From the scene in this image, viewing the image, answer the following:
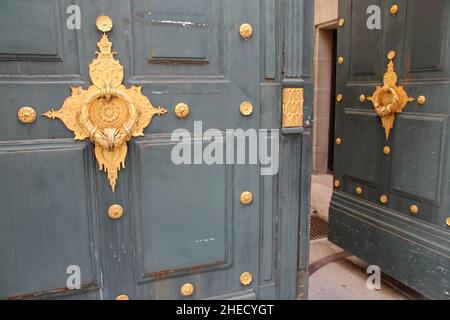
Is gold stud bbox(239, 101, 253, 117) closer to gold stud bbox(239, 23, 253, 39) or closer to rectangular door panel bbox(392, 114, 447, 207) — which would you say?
gold stud bbox(239, 23, 253, 39)

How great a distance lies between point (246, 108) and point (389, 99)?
4.44 ft

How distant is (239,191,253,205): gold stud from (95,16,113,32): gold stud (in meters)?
0.83

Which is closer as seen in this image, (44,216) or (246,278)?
(44,216)

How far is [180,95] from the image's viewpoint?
1489mm

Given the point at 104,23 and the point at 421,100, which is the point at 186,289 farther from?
the point at 421,100

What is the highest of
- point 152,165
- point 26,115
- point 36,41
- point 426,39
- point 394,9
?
point 394,9

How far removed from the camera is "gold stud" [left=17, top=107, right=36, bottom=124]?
131cm

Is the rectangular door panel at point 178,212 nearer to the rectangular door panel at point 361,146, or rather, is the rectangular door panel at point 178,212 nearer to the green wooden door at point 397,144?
the green wooden door at point 397,144

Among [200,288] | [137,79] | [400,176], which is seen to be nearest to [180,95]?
[137,79]

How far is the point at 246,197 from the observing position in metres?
1.63

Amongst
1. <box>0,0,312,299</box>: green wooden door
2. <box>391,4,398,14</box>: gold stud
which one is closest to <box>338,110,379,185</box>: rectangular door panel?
<box>391,4,398,14</box>: gold stud

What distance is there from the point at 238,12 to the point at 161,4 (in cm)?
31

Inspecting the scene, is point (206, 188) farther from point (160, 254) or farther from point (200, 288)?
point (200, 288)

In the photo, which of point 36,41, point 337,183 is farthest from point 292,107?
point 337,183
